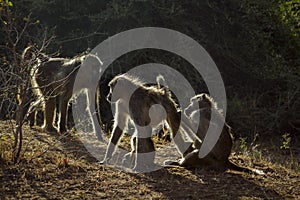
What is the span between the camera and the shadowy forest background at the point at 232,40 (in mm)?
10352

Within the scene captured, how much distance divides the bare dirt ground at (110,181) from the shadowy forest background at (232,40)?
4.82 meters

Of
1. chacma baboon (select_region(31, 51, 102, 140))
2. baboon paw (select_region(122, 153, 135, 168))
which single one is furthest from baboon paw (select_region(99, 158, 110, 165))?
chacma baboon (select_region(31, 51, 102, 140))

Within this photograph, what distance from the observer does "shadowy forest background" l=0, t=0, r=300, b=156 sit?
34.0 ft

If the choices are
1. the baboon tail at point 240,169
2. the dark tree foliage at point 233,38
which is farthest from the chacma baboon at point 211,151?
the dark tree foliage at point 233,38

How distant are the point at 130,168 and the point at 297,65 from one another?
5.98 metres

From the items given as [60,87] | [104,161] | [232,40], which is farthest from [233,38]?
[104,161]

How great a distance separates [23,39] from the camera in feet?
42.2

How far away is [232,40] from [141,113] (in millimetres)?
5764

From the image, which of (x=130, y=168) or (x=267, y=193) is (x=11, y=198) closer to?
(x=130, y=168)

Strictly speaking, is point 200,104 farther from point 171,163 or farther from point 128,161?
point 128,161

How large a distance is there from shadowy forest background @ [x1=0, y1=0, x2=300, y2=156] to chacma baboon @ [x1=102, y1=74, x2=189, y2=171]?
4332 mm

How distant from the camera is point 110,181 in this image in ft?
16.8

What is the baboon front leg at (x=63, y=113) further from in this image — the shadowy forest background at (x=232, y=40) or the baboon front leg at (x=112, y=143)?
the shadowy forest background at (x=232, y=40)

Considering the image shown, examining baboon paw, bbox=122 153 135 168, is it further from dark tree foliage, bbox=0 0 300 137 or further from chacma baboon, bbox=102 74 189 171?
dark tree foliage, bbox=0 0 300 137
